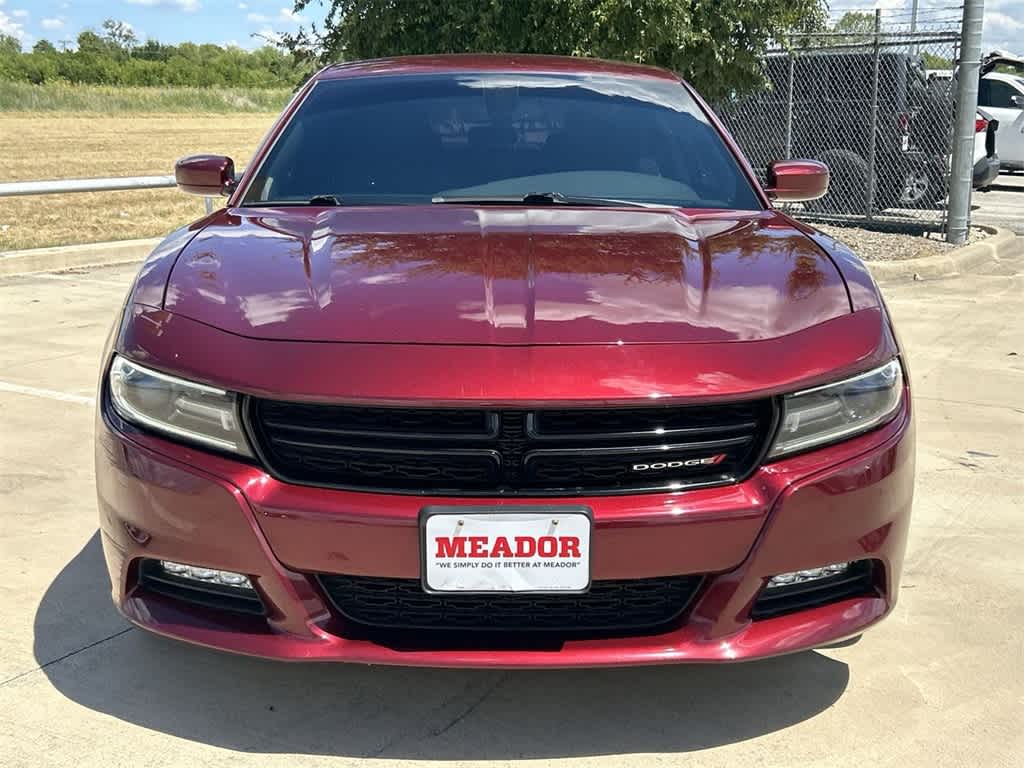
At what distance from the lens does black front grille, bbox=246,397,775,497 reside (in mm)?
2162

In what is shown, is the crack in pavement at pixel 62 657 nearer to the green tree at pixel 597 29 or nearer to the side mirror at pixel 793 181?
the side mirror at pixel 793 181

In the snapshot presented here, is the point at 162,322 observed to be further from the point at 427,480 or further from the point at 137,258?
the point at 137,258

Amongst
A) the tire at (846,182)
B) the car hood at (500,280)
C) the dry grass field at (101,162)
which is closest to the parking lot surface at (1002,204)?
the tire at (846,182)

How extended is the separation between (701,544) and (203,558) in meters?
0.97

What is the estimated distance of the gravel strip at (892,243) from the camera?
9.64 m

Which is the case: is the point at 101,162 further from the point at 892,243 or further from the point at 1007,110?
the point at 892,243

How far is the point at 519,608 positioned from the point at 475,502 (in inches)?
10.2

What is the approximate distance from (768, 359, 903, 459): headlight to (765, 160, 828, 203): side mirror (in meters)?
1.56

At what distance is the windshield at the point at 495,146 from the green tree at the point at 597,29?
16.5ft

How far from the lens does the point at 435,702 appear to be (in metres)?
2.55

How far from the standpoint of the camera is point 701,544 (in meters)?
2.14

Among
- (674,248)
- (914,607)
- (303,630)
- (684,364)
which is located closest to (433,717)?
(303,630)

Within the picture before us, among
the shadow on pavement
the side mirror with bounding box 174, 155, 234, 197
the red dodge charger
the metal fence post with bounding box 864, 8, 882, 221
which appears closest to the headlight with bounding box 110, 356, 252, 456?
the red dodge charger

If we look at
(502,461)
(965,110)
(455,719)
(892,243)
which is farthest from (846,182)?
(502,461)
